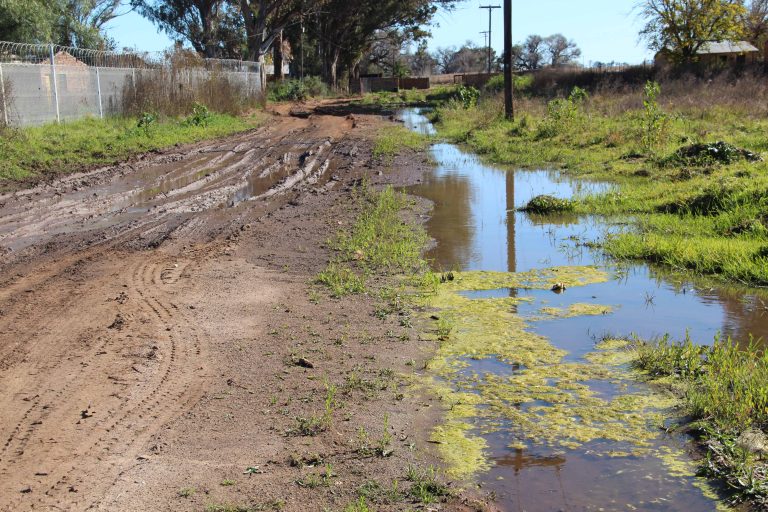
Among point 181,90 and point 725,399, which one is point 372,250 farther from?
point 181,90

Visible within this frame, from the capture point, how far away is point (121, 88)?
27.4 m

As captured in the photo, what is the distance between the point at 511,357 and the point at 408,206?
748cm

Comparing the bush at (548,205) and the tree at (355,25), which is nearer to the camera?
the bush at (548,205)

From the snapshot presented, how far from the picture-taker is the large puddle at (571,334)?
4.52 metres

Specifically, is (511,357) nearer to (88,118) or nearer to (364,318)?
(364,318)

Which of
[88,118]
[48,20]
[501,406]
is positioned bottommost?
[501,406]

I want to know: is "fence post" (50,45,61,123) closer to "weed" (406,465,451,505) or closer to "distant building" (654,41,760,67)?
"weed" (406,465,451,505)

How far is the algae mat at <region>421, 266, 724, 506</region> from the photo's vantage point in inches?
197

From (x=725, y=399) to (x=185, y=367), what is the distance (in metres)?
3.82

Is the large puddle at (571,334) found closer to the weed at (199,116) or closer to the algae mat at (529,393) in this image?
the algae mat at (529,393)

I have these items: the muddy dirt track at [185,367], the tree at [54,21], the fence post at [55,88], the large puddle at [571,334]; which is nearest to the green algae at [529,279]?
the large puddle at [571,334]

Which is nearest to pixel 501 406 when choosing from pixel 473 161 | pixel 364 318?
pixel 364 318

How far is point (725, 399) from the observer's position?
5.19m

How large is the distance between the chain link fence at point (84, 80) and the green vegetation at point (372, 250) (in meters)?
12.1
